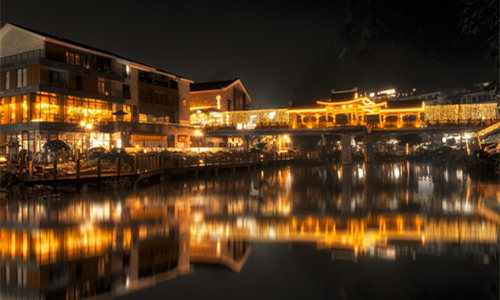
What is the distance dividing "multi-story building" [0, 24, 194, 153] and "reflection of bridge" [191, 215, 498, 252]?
91.9ft

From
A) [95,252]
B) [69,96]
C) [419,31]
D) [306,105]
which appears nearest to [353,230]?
[419,31]

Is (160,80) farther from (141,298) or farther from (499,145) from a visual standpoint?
(141,298)

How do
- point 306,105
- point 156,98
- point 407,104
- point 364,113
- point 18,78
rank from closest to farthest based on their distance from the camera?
point 18,78 < point 156,98 < point 407,104 < point 364,113 < point 306,105

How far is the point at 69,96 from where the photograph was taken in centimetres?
3612

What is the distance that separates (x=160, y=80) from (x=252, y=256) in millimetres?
43447

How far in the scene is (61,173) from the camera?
2153 cm

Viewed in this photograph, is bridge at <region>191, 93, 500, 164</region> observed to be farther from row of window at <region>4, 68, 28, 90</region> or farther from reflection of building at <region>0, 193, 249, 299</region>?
reflection of building at <region>0, 193, 249, 299</region>

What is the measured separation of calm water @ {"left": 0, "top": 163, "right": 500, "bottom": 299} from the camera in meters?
6.37

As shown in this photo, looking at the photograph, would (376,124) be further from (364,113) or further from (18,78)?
Answer: (18,78)

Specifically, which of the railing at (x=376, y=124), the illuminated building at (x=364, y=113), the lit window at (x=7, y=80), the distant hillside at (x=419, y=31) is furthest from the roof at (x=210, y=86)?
the distant hillside at (x=419, y=31)

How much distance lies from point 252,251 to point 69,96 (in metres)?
33.7

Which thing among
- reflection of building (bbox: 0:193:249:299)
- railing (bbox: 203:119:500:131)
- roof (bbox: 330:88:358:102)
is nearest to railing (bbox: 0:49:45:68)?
railing (bbox: 203:119:500:131)

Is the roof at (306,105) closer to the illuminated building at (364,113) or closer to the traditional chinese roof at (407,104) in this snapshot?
the illuminated building at (364,113)

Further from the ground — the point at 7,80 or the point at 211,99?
the point at 211,99
